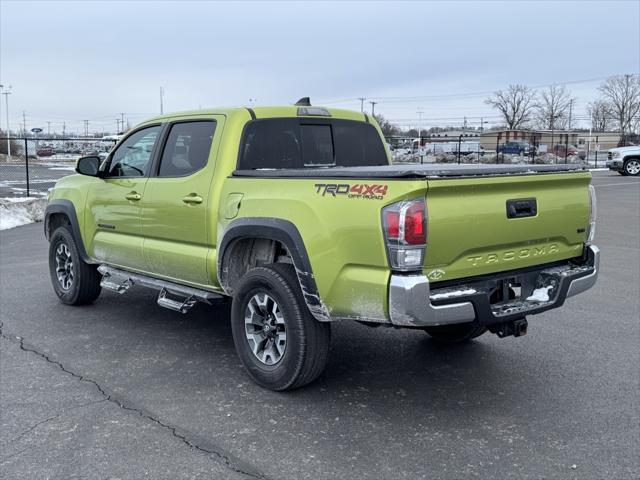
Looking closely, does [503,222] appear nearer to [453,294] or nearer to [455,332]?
[453,294]

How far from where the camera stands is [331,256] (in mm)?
3918

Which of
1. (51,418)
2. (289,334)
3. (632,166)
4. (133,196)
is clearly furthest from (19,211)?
(632,166)

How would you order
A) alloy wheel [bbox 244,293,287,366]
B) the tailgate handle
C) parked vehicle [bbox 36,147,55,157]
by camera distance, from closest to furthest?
1. the tailgate handle
2. alloy wheel [bbox 244,293,287,366]
3. parked vehicle [bbox 36,147,55,157]

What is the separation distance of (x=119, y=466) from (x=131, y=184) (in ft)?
9.71

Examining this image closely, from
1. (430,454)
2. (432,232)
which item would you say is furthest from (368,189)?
(430,454)

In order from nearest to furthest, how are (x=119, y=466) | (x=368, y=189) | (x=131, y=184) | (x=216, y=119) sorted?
(x=119, y=466) < (x=368, y=189) < (x=216, y=119) < (x=131, y=184)

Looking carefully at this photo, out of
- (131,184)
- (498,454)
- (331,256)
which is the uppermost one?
(131,184)

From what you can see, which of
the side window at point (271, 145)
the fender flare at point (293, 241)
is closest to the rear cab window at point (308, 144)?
the side window at point (271, 145)

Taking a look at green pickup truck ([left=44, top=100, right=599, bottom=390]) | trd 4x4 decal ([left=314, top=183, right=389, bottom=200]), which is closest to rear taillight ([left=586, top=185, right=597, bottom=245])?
green pickup truck ([left=44, top=100, right=599, bottom=390])

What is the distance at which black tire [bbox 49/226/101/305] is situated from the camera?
6621 mm

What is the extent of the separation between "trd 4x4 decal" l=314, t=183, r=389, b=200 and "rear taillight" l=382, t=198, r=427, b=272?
105 mm

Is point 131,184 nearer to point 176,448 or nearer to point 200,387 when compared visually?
point 200,387

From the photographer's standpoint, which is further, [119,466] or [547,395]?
[547,395]

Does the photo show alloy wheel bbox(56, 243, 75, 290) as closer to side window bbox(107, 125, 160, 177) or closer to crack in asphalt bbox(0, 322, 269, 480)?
side window bbox(107, 125, 160, 177)
